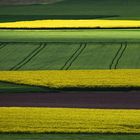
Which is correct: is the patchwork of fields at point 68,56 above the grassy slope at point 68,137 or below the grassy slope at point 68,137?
below

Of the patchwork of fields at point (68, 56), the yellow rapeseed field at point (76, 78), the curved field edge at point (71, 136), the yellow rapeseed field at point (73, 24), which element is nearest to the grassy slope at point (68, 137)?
the curved field edge at point (71, 136)

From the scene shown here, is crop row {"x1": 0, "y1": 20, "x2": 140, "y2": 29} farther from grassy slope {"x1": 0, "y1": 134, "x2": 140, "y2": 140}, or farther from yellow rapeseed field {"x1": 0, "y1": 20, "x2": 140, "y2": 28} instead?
grassy slope {"x1": 0, "y1": 134, "x2": 140, "y2": 140}

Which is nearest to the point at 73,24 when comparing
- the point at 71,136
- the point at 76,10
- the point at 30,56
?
the point at 30,56

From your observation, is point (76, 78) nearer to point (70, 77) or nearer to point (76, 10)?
point (70, 77)

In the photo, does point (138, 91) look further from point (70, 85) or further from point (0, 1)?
point (0, 1)

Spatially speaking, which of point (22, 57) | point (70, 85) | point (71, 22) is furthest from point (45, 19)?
point (70, 85)

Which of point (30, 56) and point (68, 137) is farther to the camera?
point (30, 56)

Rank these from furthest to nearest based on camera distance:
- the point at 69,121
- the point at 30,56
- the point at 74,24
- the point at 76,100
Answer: the point at 74,24 < the point at 30,56 < the point at 76,100 < the point at 69,121

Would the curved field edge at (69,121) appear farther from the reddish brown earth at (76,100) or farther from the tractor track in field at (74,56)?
the tractor track in field at (74,56)
